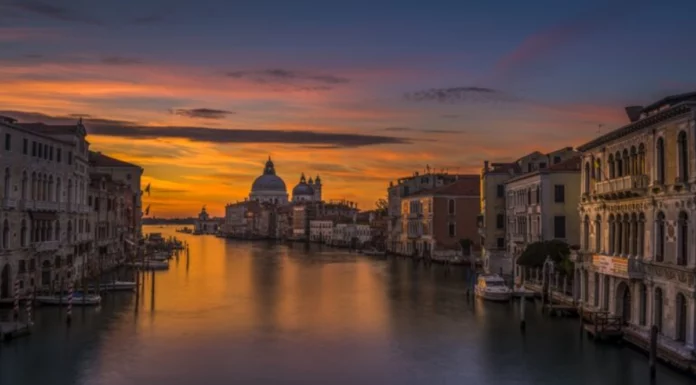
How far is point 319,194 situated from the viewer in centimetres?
18562

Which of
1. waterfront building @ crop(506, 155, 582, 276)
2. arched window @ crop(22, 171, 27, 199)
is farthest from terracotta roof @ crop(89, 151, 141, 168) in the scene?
waterfront building @ crop(506, 155, 582, 276)

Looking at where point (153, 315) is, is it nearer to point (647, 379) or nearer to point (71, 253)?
point (71, 253)

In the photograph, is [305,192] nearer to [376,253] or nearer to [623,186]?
[376,253]

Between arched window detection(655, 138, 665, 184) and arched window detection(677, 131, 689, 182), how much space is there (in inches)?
37.3

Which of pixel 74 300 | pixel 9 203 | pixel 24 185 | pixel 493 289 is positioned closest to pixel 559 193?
pixel 493 289

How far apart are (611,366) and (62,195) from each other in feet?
78.7

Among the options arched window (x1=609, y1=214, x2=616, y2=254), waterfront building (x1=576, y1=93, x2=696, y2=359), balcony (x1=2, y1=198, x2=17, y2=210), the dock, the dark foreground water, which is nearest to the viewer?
waterfront building (x1=576, y1=93, x2=696, y2=359)

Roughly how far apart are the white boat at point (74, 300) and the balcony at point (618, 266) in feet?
58.5

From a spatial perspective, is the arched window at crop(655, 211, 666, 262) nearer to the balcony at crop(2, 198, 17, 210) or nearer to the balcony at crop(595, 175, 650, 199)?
the balcony at crop(595, 175, 650, 199)

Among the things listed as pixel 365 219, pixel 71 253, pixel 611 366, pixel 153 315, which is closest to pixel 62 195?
pixel 71 253

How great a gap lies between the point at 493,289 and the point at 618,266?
35.7ft

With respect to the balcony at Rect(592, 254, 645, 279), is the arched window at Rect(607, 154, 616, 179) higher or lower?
higher

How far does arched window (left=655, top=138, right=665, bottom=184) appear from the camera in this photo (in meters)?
19.1

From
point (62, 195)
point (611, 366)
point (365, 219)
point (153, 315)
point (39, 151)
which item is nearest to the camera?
point (611, 366)
